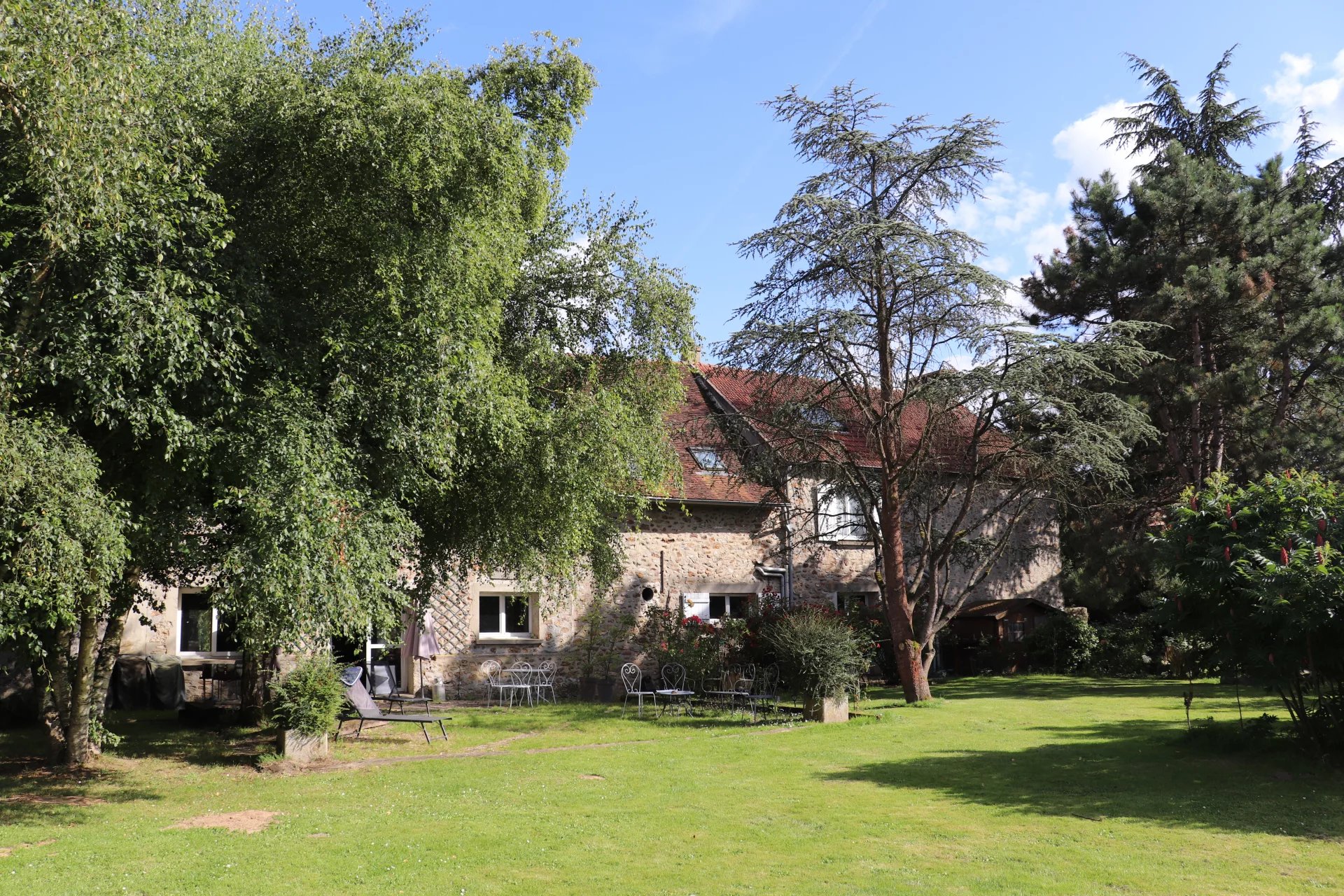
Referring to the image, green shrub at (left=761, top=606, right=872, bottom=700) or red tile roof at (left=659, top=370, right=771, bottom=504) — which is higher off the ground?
Answer: red tile roof at (left=659, top=370, right=771, bottom=504)

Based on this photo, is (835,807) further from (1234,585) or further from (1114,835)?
(1234,585)

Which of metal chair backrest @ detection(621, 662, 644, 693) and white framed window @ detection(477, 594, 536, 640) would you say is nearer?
metal chair backrest @ detection(621, 662, 644, 693)

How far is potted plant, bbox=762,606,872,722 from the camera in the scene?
13820 millimetres

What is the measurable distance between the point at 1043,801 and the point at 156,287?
8273 millimetres

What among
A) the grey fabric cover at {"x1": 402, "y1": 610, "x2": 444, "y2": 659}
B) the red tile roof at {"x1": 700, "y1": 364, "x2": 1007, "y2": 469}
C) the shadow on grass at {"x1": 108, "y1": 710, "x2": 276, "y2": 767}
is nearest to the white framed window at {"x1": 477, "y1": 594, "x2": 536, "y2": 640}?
the grey fabric cover at {"x1": 402, "y1": 610, "x2": 444, "y2": 659}

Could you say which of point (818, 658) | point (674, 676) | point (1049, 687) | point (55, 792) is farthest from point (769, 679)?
point (55, 792)

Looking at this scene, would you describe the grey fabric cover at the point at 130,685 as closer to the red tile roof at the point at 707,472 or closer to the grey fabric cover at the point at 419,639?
the grey fabric cover at the point at 419,639

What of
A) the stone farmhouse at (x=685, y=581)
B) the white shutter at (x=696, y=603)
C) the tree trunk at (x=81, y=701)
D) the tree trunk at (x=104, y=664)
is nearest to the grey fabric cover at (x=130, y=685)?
the stone farmhouse at (x=685, y=581)

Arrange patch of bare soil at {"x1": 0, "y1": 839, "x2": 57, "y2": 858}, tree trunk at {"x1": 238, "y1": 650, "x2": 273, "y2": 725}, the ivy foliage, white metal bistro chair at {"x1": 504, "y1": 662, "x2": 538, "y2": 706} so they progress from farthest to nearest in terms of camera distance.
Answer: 1. white metal bistro chair at {"x1": 504, "y1": 662, "x2": 538, "y2": 706}
2. tree trunk at {"x1": 238, "y1": 650, "x2": 273, "y2": 725}
3. the ivy foliage
4. patch of bare soil at {"x1": 0, "y1": 839, "x2": 57, "y2": 858}

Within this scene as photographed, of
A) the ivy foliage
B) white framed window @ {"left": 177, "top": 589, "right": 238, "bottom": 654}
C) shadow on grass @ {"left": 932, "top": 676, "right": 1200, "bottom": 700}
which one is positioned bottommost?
shadow on grass @ {"left": 932, "top": 676, "right": 1200, "bottom": 700}

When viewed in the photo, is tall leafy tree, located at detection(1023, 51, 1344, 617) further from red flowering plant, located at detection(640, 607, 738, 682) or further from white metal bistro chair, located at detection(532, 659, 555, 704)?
white metal bistro chair, located at detection(532, 659, 555, 704)

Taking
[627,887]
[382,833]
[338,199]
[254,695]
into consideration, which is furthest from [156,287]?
[254,695]

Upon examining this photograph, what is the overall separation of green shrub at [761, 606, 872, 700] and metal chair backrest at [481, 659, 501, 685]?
233 inches

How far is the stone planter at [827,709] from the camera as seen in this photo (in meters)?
13.9
